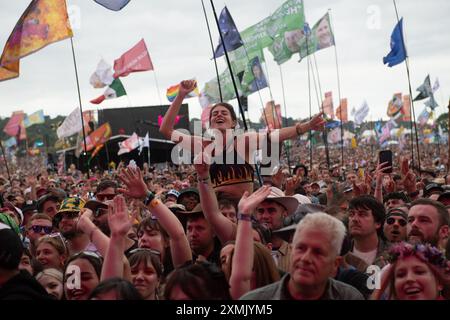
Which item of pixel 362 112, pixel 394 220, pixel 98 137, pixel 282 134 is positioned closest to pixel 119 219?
pixel 282 134

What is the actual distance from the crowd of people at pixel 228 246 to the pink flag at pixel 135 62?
9788 mm

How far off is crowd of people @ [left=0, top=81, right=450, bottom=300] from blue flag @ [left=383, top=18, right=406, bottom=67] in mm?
8421

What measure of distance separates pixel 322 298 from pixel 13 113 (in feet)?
126

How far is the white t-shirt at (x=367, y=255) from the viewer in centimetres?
529

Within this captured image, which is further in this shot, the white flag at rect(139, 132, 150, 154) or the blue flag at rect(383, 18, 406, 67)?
the white flag at rect(139, 132, 150, 154)

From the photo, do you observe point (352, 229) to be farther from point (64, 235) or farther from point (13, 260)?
point (13, 260)

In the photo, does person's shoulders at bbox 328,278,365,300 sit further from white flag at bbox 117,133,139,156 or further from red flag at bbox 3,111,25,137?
red flag at bbox 3,111,25,137

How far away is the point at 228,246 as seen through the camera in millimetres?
4113

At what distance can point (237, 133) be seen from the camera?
5914 mm

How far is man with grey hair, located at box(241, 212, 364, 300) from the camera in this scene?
3129mm

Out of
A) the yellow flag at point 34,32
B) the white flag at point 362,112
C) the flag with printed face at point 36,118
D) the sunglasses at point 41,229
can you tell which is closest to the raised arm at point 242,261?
the sunglasses at point 41,229

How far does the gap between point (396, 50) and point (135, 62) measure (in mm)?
6802

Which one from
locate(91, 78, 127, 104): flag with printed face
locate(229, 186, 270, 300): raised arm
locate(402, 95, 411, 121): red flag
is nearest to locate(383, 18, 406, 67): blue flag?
locate(91, 78, 127, 104): flag with printed face
